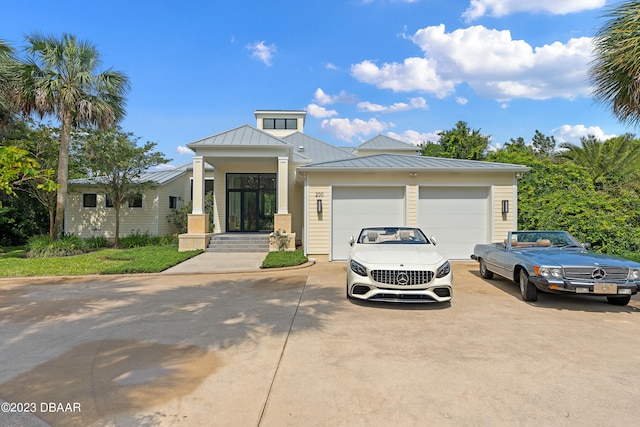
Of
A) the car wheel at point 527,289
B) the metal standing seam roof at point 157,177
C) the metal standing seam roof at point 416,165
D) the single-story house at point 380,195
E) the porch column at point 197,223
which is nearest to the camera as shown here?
the car wheel at point 527,289

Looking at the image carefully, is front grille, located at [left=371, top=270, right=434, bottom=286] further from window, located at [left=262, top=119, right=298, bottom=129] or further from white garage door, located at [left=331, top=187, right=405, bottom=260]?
window, located at [left=262, top=119, right=298, bottom=129]

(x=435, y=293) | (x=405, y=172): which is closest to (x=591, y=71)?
(x=405, y=172)

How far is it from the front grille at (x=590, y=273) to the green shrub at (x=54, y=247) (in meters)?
15.0

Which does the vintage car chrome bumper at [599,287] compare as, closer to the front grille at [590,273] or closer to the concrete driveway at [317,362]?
the front grille at [590,273]

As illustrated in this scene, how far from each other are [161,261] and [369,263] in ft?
24.3

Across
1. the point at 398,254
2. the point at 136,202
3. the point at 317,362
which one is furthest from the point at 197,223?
the point at 317,362

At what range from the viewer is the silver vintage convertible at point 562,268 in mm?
5266

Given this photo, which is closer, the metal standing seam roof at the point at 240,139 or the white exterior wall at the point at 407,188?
the white exterior wall at the point at 407,188

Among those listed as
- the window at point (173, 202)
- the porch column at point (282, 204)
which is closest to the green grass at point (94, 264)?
the porch column at point (282, 204)

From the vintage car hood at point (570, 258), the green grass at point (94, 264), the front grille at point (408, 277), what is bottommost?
the green grass at point (94, 264)

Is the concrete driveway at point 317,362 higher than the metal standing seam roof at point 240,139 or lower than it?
lower

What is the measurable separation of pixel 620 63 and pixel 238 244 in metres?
12.3

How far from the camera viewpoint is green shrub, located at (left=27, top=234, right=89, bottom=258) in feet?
38.9

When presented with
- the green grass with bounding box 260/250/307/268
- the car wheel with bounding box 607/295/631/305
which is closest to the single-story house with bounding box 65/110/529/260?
the green grass with bounding box 260/250/307/268
